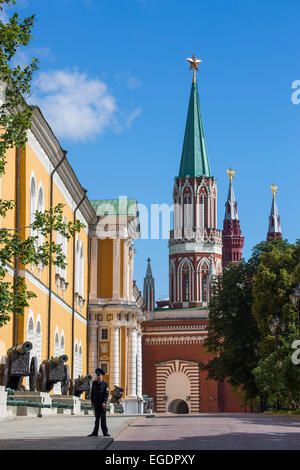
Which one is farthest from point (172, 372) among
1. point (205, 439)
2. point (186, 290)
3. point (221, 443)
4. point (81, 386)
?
point (221, 443)

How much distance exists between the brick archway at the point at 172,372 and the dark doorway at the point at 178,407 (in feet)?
4.13

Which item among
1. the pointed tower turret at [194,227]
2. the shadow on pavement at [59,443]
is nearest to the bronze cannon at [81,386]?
the shadow on pavement at [59,443]

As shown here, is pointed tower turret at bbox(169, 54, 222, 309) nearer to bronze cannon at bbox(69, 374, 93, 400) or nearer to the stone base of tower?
the stone base of tower

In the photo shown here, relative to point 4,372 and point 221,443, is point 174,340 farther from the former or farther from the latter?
point 221,443

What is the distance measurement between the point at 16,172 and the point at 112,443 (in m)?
18.3

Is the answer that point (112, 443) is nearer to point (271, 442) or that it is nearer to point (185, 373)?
point (271, 442)

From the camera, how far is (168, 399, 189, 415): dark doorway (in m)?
85.6

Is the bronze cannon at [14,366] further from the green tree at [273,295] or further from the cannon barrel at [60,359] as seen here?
the green tree at [273,295]

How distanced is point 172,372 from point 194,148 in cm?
2765

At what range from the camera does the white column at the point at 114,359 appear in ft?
180

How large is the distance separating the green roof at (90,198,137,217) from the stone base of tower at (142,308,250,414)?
28.6 m

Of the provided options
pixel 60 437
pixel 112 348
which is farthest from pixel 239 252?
pixel 60 437

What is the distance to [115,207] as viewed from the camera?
190 ft

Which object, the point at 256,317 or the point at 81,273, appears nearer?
the point at 256,317
